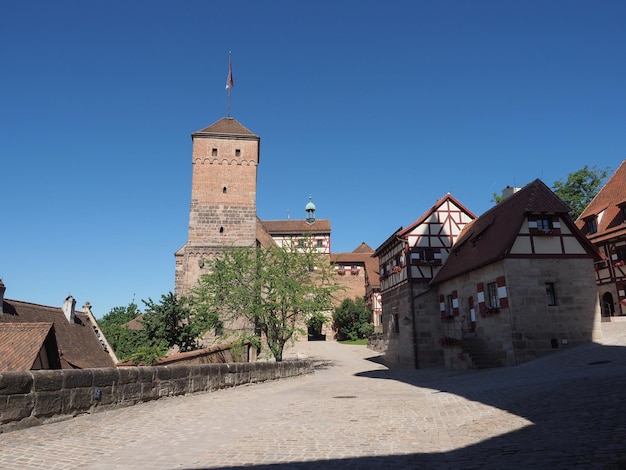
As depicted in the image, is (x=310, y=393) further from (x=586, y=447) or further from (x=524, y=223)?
(x=524, y=223)

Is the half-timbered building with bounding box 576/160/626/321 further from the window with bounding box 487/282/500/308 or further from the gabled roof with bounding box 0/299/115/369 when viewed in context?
the gabled roof with bounding box 0/299/115/369

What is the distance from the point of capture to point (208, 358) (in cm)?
2061

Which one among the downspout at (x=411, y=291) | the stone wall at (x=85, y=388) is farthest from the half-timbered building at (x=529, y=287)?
the stone wall at (x=85, y=388)

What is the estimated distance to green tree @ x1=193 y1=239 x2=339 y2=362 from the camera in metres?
24.2

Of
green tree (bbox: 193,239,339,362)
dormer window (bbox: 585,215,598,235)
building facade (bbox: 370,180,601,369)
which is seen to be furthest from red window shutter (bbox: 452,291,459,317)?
dormer window (bbox: 585,215,598,235)

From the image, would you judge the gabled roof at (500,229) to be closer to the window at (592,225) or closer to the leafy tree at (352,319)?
the window at (592,225)

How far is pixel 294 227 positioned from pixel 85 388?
178ft

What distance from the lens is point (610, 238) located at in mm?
26031

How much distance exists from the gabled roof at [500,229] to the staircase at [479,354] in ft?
9.83

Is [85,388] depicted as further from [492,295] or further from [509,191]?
[509,191]

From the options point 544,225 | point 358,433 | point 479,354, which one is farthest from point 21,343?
point 544,225

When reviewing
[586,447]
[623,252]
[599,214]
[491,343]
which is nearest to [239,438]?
[586,447]

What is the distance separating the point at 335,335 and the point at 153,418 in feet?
144

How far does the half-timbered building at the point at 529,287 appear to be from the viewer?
55.2 feet
